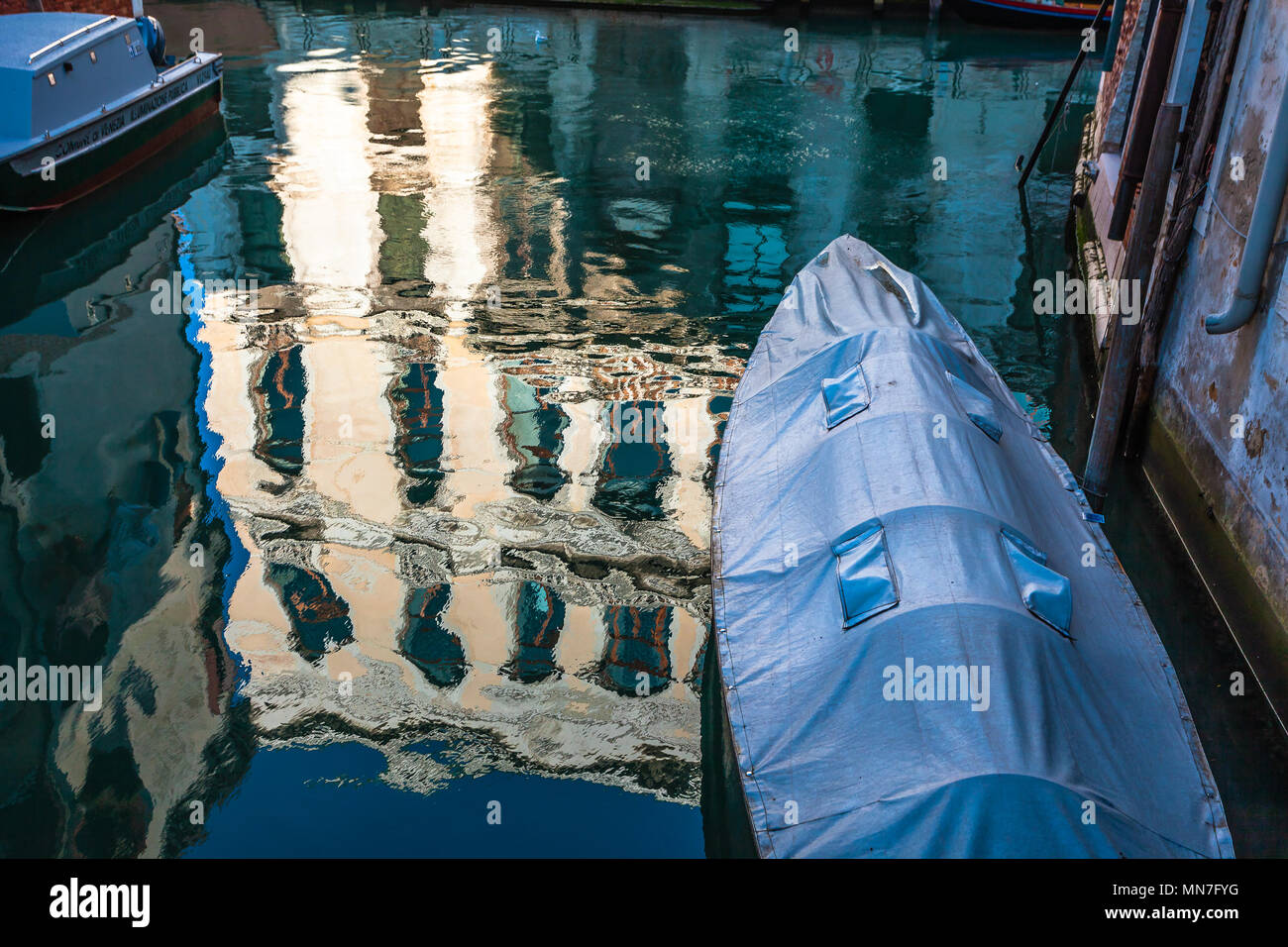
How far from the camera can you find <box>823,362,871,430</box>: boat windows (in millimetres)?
7398

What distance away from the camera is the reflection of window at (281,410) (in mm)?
10125

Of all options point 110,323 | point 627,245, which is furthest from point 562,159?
point 110,323

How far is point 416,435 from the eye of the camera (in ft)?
34.4

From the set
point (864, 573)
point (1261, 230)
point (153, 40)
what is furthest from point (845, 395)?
point (153, 40)

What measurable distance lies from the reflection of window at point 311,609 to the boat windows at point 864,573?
12.4ft

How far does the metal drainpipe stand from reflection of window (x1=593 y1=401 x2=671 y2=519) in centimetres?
457

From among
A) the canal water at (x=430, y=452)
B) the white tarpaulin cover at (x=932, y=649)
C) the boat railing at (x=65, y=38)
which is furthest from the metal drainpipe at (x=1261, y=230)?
the boat railing at (x=65, y=38)

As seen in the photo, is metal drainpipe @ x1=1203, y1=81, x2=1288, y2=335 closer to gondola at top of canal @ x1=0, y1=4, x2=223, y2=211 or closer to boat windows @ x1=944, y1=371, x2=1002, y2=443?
boat windows @ x1=944, y1=371, x2=1002, y2=443

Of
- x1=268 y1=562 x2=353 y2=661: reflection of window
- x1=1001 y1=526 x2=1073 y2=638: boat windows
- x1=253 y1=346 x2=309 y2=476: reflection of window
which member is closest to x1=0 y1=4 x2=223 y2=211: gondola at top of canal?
x1=253 y1=346 x2=309 y2=476: reflection of window

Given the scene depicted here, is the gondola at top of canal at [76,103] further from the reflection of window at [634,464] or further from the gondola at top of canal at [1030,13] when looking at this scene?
the gondola at top of canal at [1030,13]

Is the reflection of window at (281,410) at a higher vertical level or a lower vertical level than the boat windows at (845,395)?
lower

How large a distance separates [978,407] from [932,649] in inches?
115
